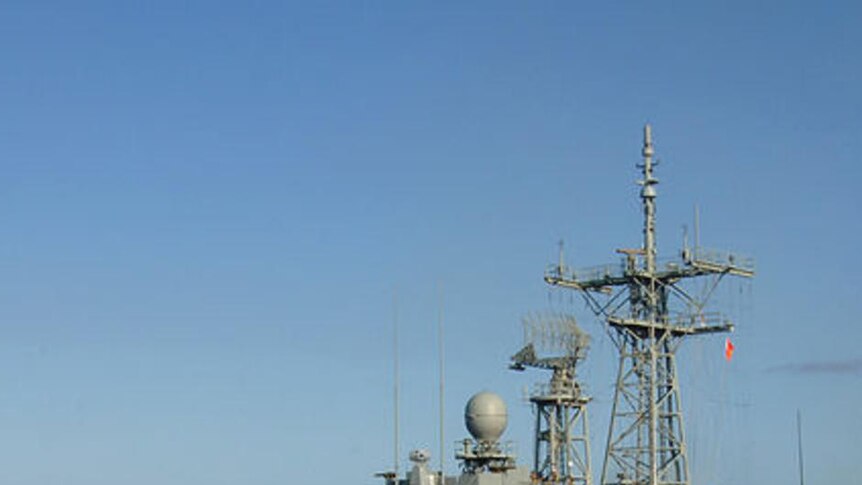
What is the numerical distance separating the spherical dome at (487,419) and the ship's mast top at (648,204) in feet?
36.6

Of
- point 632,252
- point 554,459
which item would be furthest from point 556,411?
point 632,252

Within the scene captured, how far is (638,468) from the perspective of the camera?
78.7 m

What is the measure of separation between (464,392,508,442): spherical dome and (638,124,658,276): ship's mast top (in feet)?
36.6

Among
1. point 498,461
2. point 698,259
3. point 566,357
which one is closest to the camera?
point 498,461

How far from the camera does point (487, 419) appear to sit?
237 ft

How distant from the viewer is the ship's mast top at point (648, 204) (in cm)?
7925

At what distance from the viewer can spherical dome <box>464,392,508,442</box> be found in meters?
72.2

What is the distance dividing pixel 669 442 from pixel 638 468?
190 centimetres

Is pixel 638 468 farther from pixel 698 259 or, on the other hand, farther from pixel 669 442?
pixel 698 259

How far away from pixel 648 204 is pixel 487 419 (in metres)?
14.2

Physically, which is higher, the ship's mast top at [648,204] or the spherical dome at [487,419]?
the ship's mast top at [648,204]

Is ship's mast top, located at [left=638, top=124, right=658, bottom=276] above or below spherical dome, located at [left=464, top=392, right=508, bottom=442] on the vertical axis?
above

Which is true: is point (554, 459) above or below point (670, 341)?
below

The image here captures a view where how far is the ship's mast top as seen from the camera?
7925 cm
